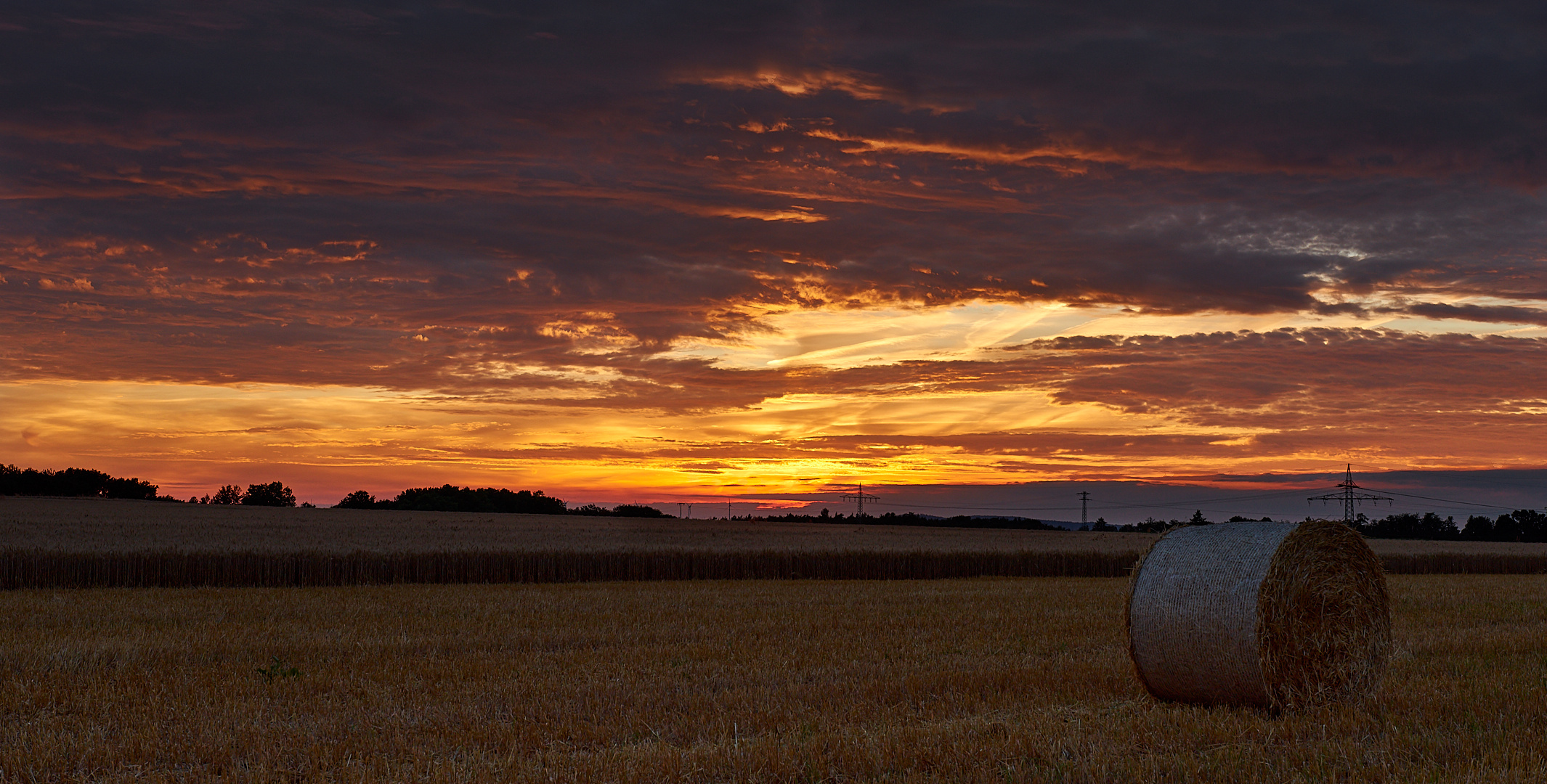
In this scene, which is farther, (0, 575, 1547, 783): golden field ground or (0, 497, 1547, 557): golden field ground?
(0, 497, 1547, 557): golden field ground

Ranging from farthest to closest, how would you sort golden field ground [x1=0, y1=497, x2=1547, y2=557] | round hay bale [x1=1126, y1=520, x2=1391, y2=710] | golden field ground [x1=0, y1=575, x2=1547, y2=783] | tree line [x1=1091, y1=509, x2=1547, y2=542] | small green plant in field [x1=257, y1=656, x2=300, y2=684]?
tree line [x1=1091, y1=509, x2=1547, y2=542]
golden field ground [x1=0, y1=497, x2=1547, y2=557]
small green plant in field [x1=257, y1=656, x2=300, y2=684]
round hay bale [x1=1126, y1=520, x2=1391, y2=710]
golden field ground [x1=0, y1=575, x2=1547, y2=783]

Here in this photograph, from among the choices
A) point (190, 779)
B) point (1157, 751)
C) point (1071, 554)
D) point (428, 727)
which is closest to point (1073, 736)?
point (1157, 751)

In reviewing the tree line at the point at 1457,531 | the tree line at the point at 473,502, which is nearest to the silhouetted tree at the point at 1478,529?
the tree line at the point at 1457,531

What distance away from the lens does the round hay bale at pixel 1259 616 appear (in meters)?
11.2

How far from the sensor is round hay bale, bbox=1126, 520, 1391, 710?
439 inches

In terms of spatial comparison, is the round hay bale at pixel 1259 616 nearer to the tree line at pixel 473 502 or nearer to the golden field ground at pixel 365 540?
the golden field ground at pixel 365 540

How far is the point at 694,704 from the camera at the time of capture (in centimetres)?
1080

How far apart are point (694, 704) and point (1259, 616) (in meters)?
5.70

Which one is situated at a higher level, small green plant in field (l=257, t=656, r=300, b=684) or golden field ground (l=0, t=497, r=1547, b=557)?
golden field ground (l=0, t=497, r=1547, b=557)

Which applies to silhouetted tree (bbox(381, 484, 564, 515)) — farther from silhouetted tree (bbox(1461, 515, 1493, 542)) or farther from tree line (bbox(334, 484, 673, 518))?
silhouetted tree (bbox(1461, 515, 1493, 542))

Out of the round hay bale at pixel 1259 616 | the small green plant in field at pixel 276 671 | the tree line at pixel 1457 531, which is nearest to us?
the round hay bale at pixel 1259 616

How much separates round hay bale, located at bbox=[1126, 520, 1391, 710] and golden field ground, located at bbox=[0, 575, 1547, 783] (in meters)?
0.41

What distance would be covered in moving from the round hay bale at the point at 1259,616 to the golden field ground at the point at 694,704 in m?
0.41

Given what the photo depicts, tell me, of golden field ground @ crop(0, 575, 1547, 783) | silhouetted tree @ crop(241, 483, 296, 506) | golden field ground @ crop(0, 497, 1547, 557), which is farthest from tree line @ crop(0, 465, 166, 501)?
golden field ground @ crop(0, 575, 1547, 783)
